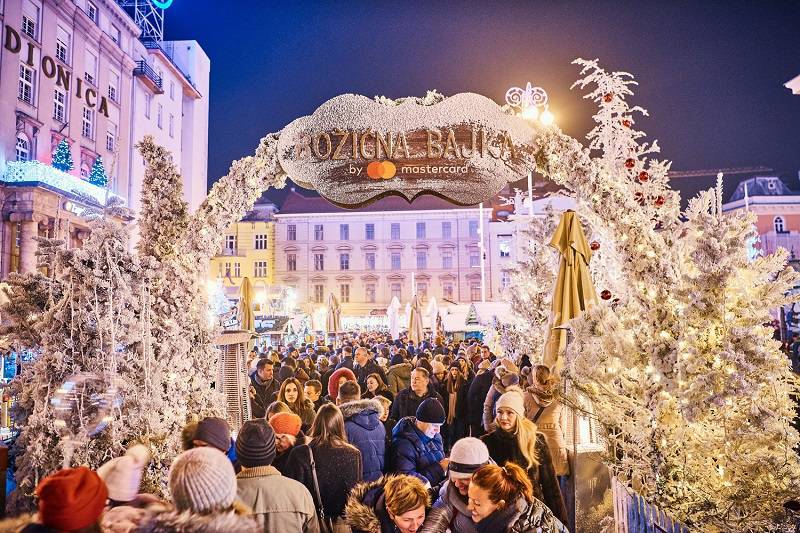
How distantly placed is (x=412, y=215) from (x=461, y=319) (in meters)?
29.7

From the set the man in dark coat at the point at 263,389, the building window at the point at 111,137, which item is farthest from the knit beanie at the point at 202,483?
the building window at the point at 111,137

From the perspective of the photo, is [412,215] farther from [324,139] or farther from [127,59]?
[324,139]

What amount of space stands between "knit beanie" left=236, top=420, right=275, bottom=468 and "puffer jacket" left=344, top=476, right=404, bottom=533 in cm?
60

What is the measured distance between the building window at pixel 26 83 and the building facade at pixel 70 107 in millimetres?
44

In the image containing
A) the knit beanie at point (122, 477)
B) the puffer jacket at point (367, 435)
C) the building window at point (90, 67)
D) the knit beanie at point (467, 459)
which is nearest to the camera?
the knit beanie at point (122, 477)

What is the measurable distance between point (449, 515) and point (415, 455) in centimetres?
133

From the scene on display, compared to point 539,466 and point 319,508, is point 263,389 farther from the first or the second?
point 539,466

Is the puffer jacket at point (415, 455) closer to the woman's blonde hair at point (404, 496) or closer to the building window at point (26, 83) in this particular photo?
the woman's blonde hair at point (404, 496)

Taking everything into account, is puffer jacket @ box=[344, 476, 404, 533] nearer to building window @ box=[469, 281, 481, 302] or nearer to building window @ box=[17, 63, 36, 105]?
building window @ box=[17, 63, 36, 105]

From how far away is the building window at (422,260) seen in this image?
186 ft

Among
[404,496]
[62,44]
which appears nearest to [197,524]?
[404,496]

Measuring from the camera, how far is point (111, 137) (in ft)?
111

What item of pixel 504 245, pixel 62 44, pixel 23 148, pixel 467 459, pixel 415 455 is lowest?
pixel 415 455

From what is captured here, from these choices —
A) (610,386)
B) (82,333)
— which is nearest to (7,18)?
(82,333)
